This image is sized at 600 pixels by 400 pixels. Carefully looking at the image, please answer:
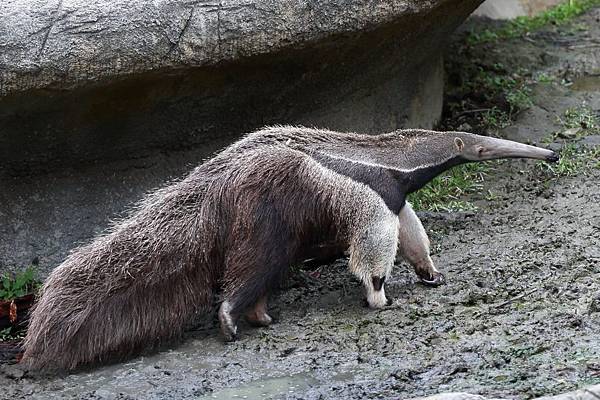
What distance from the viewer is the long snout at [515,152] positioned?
19.4 feet

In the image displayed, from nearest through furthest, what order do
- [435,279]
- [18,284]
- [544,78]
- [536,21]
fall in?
[435,279] < [18,284] < [544,78] < [536,21]

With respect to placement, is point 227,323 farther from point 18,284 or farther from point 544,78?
point 544,78

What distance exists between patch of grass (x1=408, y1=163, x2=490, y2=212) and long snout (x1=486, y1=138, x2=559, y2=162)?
93 cm

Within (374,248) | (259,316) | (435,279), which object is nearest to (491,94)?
(435,279)

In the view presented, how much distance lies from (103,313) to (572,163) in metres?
3.42

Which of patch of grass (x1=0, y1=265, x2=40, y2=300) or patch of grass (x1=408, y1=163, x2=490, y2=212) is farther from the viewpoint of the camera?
patch of grass (x1=408, y1=163, x2=490, y2=212)

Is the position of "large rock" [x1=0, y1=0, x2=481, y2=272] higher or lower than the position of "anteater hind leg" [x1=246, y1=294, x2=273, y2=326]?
higher

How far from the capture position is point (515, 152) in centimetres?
591

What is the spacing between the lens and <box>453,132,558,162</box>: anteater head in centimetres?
585

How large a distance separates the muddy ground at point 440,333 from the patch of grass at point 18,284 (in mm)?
844

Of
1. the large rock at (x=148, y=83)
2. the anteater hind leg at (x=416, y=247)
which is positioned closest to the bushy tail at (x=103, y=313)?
the large rock at (x=148, y=83)

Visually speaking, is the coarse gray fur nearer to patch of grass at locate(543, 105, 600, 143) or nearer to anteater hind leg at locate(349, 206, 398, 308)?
anteater hind leg at locate(349, 206, 398, 308)

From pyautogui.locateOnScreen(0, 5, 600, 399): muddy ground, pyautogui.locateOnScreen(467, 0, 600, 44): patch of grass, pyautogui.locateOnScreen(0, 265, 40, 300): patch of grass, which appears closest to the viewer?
pyautogui.locateOnScreen(0, 5, 600, 399): muddy ground

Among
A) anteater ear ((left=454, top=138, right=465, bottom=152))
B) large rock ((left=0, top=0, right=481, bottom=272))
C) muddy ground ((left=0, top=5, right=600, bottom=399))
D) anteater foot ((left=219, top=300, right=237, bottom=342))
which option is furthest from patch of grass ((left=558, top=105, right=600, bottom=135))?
anteater foot ((left=219, top=300, right=237, bottom=342))
